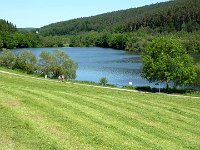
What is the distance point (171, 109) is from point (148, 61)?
3737cm

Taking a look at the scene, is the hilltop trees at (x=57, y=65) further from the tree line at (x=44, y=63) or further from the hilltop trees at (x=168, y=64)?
the hilltop trees at (x=168, y=64)

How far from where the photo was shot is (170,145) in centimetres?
2059

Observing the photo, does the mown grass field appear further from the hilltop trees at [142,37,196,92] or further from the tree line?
the tree line

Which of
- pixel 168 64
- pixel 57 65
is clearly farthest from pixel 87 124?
pixel 57 65

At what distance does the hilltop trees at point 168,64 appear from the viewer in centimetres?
6475

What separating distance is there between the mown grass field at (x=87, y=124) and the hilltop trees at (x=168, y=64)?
3585 centimetres

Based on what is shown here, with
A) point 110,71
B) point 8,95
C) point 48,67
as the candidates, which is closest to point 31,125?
point 8,95

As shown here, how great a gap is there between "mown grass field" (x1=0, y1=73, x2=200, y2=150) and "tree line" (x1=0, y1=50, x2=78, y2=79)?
5315 cm

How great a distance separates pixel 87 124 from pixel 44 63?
64110mm

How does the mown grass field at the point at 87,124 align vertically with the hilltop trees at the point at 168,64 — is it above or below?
below

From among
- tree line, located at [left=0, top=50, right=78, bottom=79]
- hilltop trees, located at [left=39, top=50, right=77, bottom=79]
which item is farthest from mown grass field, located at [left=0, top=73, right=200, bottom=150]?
tree line, located at [left=0, top=50, right=78, bottom=79]

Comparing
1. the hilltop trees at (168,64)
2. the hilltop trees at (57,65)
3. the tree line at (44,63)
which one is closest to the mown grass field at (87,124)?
the hilltop trees at (168,64)

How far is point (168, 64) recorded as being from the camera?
6519 centimetres

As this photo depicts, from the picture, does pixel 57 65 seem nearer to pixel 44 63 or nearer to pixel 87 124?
pixel 44 63
